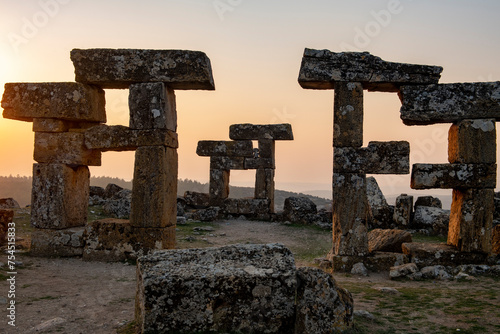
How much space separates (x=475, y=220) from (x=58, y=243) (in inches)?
332

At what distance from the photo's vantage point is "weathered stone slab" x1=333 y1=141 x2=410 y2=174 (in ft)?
27.1

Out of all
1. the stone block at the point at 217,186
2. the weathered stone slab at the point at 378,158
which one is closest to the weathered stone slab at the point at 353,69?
the weathered stone slab at the point at 378,158

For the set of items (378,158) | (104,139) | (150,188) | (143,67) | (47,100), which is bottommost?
(150,188)

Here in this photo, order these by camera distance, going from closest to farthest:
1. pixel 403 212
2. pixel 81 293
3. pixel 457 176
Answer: pixel 81 293 → pixel 457 176 → pixel 403 212

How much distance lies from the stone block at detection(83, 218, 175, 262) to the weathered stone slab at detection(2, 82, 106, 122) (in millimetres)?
2397

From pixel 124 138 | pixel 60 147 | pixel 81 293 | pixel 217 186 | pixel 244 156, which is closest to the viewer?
pixel 81 293

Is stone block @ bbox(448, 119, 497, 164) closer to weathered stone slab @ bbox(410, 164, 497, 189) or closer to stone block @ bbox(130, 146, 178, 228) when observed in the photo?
weathered stone slab @ bbox(410, 164, 497, 189)

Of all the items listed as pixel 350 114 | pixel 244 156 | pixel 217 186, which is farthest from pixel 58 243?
pixel 244 156

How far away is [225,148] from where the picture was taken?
18.3 meters

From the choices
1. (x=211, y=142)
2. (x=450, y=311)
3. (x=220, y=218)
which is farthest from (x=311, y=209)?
(x=450, y=311)

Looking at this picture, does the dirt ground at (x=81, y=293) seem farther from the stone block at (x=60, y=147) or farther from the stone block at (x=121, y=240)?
the stone block at (x=60, y=147)

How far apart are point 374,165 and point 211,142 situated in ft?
35.8

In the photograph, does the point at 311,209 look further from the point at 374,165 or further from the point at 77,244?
the point at 77,244

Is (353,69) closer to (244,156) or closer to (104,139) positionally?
(104,139)
